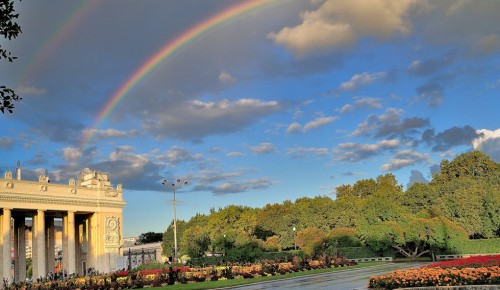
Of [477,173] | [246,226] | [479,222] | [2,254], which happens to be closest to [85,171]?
[2,254]

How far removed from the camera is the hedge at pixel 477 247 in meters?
53.3

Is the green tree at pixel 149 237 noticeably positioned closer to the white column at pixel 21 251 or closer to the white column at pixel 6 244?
the white column at pixel 21 251

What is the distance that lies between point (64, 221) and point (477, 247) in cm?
5443

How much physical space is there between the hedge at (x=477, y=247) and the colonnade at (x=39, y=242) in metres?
47.6

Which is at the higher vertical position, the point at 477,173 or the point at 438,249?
the point at 477,173

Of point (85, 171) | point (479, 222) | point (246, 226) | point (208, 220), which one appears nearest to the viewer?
point (479, 222)

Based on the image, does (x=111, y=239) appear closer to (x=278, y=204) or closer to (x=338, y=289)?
(x=278, y=204)

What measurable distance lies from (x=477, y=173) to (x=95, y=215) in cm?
6623

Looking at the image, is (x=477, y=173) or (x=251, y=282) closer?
(x=251, y=282)

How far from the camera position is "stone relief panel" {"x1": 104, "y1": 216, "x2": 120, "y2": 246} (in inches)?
2732

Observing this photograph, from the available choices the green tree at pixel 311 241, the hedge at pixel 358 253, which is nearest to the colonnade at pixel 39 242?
the green tree at pixel 311 241

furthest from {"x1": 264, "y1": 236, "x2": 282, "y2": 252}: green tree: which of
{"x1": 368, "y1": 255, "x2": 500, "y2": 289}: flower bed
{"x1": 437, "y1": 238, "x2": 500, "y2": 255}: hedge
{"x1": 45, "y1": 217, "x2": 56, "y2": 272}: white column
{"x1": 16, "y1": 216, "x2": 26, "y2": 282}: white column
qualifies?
{"x1": 368, "y1": 255, "x2": 500, "y2": 289}: flower bed

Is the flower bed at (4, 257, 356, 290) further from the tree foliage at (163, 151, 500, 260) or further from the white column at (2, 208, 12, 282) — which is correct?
the white column at (2, 208, 12, 282)

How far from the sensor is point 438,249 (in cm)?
5647
